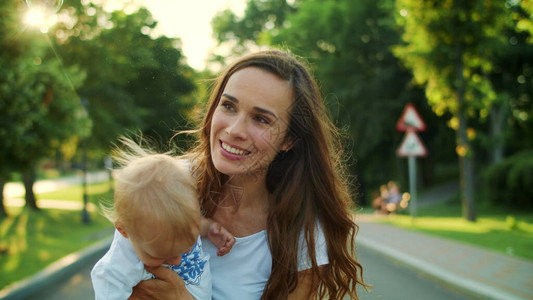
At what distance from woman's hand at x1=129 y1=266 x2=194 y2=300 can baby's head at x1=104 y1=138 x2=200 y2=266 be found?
0.06m

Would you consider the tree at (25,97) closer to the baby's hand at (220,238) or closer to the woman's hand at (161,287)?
the baby's hand at (220,238)

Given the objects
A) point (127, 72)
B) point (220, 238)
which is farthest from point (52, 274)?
point (220, 238)

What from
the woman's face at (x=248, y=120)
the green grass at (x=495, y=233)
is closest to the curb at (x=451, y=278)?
the green grass at (x=495, y=233)

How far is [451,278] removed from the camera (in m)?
6.99

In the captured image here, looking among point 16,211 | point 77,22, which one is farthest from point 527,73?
point 16,211

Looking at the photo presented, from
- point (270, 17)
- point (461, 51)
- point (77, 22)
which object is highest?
point (270, 17)

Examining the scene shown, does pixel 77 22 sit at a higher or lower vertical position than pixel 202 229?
higher

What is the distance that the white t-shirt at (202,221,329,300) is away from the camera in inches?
84.4

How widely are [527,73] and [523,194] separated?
42.1 feet

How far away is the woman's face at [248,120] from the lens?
2129 mm

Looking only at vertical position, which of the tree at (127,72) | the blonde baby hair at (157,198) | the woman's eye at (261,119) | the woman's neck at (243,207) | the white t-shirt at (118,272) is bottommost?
the white t-shirt at (118,272)

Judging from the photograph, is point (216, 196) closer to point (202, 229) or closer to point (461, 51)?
point (202, 229)

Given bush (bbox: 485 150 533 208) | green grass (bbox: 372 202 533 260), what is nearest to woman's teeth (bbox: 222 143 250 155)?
green grass (bbox: 372 202 533 260)

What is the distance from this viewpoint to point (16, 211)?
2202cm
